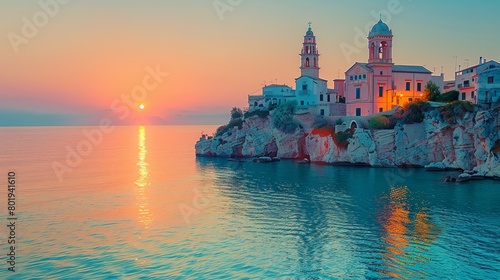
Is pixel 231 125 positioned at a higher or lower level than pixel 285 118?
lower

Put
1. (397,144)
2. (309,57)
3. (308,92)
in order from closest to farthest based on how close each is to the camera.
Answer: (397,144) → (308,92) → (309,57)

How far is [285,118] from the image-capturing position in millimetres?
80938

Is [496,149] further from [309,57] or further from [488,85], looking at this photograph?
[309,57]

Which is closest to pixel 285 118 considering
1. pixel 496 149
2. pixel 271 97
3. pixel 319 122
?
pixel 319 122

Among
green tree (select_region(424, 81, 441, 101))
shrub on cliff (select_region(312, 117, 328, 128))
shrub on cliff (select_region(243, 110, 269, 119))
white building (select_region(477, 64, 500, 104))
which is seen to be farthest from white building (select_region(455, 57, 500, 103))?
shrub on cliff (select_region(243, 110, 269, 119))

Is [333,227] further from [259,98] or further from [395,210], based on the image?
[259,98]

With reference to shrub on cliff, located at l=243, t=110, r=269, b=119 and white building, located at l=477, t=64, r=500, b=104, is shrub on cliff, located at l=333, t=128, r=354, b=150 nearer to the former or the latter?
shrub on cliff, located at l=243, t=110, r=269, b=119

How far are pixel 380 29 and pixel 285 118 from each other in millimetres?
23379

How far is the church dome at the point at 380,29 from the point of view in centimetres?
7531

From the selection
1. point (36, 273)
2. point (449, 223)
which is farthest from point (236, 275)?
point (449, 223)

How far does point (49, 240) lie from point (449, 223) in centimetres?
2986

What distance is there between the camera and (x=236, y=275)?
2352 cm

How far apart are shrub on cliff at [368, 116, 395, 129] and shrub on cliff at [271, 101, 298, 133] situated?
16.5 meters

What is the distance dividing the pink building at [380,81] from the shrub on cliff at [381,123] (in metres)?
5.99
